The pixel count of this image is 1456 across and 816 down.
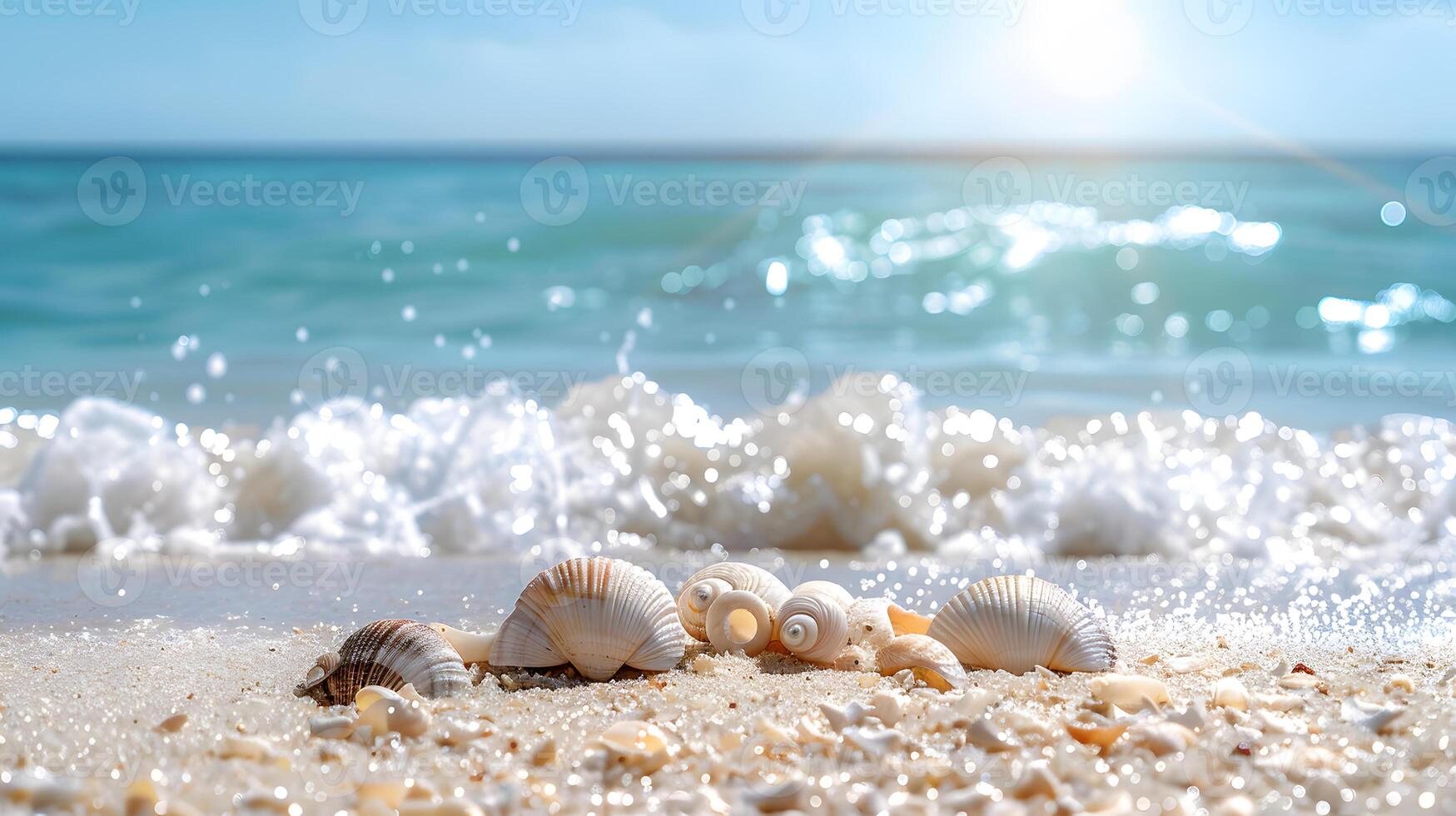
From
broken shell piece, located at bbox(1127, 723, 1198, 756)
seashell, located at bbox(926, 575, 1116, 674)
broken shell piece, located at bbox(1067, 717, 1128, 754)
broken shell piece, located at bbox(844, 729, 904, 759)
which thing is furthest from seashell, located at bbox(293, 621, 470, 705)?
broken shell piece, located at bbox(1127, 723, 1198, 756)

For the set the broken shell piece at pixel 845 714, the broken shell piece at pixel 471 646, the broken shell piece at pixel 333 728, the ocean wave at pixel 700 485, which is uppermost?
the ocean wave at pixel 700 485

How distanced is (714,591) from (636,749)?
33.0 inches

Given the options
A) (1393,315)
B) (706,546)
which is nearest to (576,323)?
(706,546)

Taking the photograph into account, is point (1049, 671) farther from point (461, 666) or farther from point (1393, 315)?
point (1393, 315)

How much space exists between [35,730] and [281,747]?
51cm

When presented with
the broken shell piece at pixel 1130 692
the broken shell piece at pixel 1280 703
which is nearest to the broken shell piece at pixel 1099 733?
the broken shell piece at pixel 1130 692

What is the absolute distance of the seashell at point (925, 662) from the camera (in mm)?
2393

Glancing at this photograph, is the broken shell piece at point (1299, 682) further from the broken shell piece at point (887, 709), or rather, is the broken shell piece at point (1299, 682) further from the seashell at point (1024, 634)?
the broken shell piece at point (887, 709)

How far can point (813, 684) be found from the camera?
2471mm

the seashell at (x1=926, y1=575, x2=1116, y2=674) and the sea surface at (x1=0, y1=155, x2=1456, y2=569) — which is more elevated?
the sea surface at (x1=0, y1=155, x2=1456, y2=569)

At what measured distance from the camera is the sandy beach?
1767 mm

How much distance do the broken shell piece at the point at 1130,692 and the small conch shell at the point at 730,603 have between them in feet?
2.54

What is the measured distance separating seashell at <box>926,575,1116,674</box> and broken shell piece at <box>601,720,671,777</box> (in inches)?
33.2

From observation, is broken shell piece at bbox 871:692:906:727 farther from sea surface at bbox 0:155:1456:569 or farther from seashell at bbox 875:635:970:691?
sea surface at bbox 0:155:1456:569
